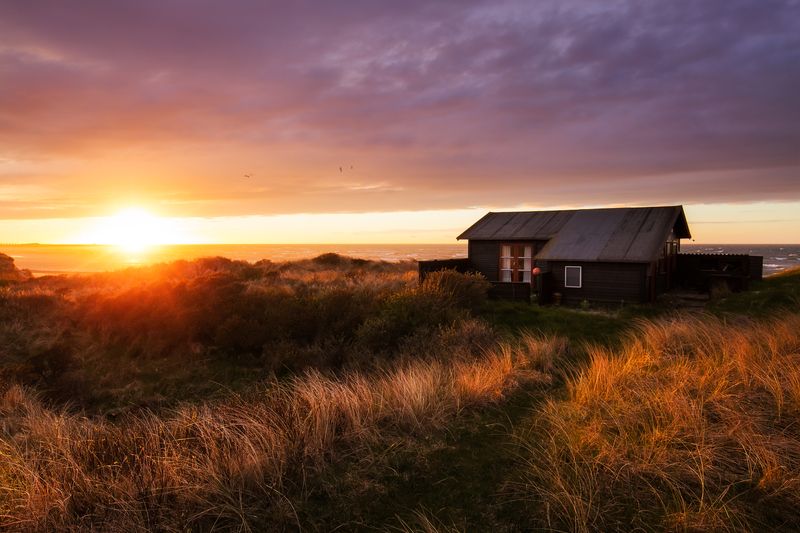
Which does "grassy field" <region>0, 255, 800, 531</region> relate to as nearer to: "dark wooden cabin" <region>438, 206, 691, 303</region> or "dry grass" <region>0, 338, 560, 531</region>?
"dry grass" <region>0, 338, 560, 531</region>

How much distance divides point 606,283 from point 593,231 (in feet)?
9.09

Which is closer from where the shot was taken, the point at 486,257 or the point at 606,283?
the point at 606,283

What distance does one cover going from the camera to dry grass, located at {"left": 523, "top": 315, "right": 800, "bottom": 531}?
3648mm

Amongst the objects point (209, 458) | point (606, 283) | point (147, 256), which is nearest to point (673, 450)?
point (209, 458)

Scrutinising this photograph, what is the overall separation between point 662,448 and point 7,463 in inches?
244

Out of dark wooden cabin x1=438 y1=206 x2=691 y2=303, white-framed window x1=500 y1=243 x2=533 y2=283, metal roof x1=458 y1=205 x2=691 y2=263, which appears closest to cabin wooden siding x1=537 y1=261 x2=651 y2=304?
dark wooden cabin x1=438 y1=206 x2=691 y2=303

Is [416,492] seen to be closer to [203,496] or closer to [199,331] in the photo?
[203,496]

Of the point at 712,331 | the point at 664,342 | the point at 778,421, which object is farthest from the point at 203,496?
the point at 712,331

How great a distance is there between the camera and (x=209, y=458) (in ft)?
14.0

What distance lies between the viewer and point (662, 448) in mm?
4375

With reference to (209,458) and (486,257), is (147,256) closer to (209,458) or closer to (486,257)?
(486,257)

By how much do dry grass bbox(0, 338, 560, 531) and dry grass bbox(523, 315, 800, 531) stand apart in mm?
1523

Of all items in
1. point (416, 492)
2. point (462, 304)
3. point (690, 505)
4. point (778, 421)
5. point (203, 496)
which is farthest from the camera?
point (462, 304)

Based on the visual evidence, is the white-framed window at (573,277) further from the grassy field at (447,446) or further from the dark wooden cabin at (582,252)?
the grassy field at (447,446)
